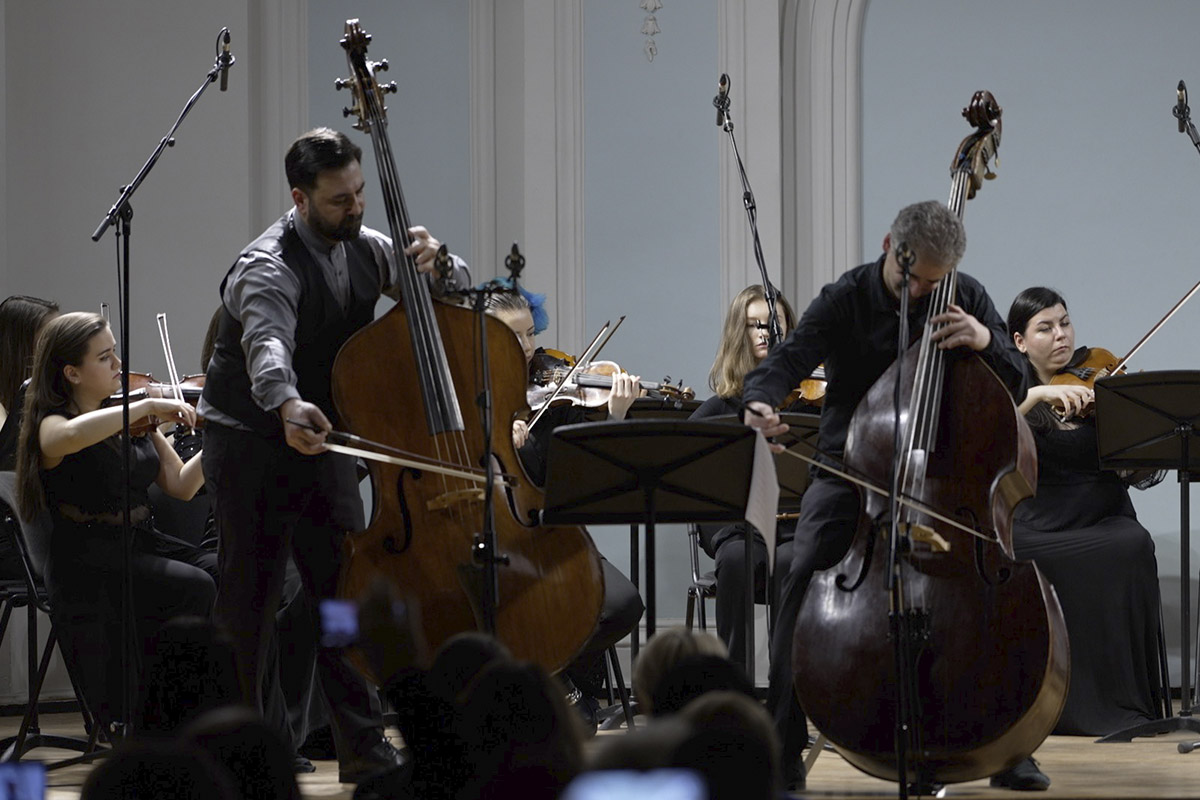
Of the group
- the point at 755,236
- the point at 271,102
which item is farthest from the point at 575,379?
the point at 271,102

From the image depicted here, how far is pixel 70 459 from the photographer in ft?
12.1

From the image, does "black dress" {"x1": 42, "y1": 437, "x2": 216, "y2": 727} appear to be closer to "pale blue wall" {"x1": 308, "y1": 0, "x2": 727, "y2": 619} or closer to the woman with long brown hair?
the woman with long brown hair

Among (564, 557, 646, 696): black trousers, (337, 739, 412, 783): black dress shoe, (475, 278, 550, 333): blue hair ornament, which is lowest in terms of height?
(337, 739, 412, 783): black dress shoe

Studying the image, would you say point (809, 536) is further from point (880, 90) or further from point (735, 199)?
point (880, 90)

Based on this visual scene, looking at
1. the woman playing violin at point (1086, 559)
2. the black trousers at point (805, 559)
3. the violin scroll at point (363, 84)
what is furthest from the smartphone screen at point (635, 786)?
the woman playing violin at point (1086, 559)

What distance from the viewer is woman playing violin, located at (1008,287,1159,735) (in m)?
4.40

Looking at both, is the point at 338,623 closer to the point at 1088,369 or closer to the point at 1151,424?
the point at 1151,424

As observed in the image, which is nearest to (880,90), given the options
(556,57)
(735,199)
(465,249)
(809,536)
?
(735,199)

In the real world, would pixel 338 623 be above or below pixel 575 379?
below

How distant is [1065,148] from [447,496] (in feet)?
10.9

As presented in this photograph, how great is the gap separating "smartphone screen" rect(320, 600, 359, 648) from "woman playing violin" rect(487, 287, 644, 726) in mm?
970

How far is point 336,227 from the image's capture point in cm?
310

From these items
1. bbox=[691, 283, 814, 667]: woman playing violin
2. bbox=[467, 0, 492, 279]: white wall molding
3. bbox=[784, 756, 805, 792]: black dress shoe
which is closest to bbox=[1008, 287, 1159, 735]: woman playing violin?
bbox=[691, 283, 814, 667]: woman playing violin

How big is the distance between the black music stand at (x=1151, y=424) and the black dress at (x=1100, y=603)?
0.39 m
